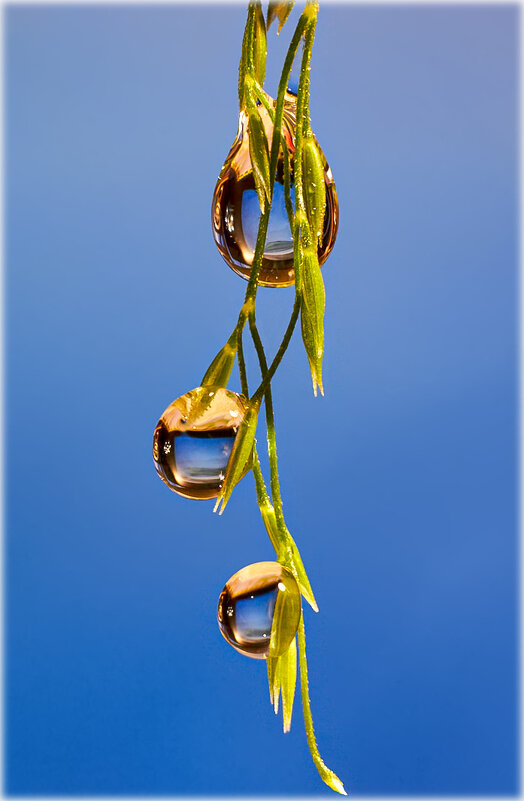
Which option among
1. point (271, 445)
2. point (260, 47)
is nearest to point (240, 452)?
point (271, 445)

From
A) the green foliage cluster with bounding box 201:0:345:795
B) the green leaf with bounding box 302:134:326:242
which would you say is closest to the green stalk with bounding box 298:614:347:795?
the green foliage cluster with bounding box 201:0:345:795

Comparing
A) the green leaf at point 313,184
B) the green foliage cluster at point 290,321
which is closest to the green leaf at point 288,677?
the green foliage cluster at point 290,321

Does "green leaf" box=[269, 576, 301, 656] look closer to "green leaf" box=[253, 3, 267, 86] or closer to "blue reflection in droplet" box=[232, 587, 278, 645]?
"blue reflection in droplet" box=[232, 587, 278, 645]

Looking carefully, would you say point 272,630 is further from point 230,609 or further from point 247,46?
point 247,46

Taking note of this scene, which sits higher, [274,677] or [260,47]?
[260,47]

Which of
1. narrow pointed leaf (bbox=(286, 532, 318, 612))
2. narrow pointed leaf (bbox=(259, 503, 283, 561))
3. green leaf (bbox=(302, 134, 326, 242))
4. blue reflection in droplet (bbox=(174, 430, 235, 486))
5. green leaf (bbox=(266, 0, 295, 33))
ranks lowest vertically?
narrow pointed leaf (bbox=(286, 532, 318, 612))

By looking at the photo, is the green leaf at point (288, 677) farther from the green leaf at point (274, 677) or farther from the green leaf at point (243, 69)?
the green leaf at point (243, 69)

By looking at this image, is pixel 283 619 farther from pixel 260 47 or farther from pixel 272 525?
pixel 260 47
